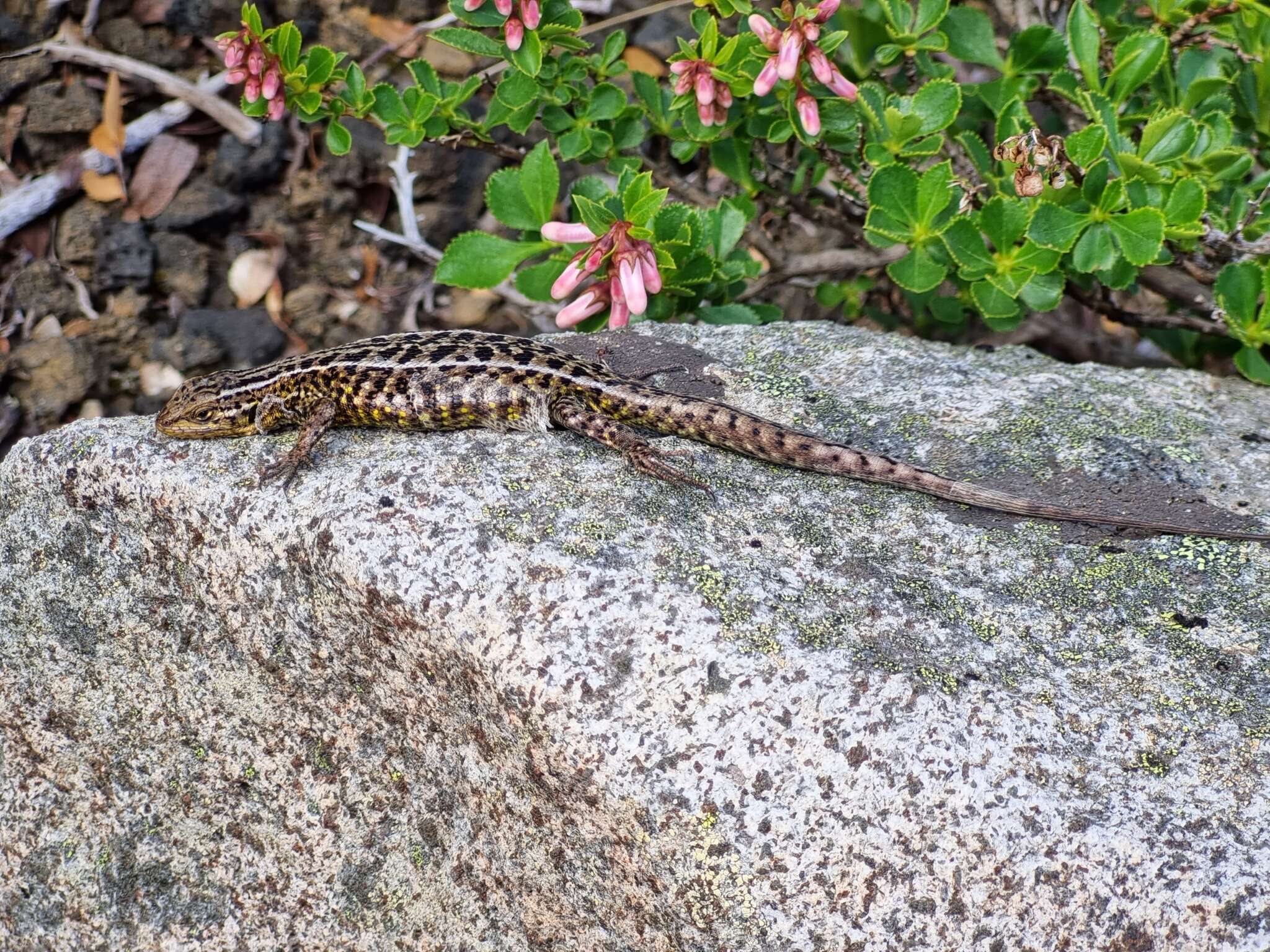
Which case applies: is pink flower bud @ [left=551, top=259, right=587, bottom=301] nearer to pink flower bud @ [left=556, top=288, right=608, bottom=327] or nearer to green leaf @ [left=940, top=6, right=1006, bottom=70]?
pink flower bud @ [left=556, top=288, right=608, bottom=327]

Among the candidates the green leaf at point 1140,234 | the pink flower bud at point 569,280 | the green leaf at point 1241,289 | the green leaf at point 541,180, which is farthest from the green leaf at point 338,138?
the green leaf at point 1241,289

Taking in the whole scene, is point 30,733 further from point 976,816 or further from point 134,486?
point 976,816

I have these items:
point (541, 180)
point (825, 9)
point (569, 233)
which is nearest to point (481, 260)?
point (541, 180)

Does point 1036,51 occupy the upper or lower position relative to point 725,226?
upper

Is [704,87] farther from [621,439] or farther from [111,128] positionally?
[111,128]

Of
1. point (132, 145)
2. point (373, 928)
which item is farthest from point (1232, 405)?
point (132, 145)

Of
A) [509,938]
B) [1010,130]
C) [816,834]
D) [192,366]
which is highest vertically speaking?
[1010,130]
